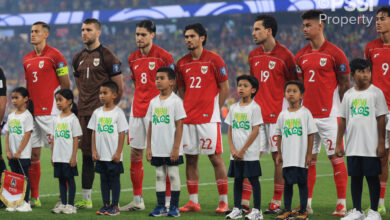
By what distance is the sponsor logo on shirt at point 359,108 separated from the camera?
241 inches

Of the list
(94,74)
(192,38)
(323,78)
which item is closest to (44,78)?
(94,74)

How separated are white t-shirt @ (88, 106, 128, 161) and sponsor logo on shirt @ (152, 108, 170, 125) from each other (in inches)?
15.8

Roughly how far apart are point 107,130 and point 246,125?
5.24 feet

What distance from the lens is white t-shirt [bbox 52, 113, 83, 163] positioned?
7.06 metres

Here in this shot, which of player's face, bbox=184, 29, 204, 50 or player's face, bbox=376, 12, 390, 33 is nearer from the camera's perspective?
player's face, bbox=376, 12, 390, 33

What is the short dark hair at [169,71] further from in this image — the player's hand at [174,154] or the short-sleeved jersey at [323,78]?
the short-sleeved jersey at [323,78]

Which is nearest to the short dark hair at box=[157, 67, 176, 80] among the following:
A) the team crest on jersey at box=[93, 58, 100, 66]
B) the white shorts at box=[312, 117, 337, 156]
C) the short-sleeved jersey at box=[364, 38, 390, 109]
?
the team crest on jersey at box=[93, 58, 100, 66]

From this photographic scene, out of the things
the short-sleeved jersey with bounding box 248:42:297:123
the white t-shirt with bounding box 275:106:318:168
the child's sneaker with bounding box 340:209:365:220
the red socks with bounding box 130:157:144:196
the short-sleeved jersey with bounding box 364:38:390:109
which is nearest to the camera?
the child's sneaker with bounding box 340:209:365:220

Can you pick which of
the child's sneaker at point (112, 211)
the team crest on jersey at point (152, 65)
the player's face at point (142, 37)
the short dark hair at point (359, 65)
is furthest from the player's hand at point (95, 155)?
the short dark hair at point (359, 65)

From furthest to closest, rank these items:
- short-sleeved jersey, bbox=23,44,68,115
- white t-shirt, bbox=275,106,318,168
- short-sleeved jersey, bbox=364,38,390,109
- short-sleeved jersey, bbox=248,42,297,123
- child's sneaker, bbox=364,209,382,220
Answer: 1. short-sleeved jersey, bbox=23,44,68,115
2. short-sleeved jersey, bbox=248,42,297,123
3. short-sleeved jersey, bbox=364,38,390,109
4. white t-shirt, bbox=275,106,318,168
5. child's sneaker, bbox=364,209,382,220

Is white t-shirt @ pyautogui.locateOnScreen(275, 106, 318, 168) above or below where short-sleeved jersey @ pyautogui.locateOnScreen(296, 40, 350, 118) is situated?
below

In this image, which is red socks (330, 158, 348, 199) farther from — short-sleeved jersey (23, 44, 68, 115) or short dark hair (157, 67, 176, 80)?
short-sleeved jersey (23, 44, 68, 115)

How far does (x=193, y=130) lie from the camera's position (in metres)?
7.28

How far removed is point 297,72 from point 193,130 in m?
1.42
